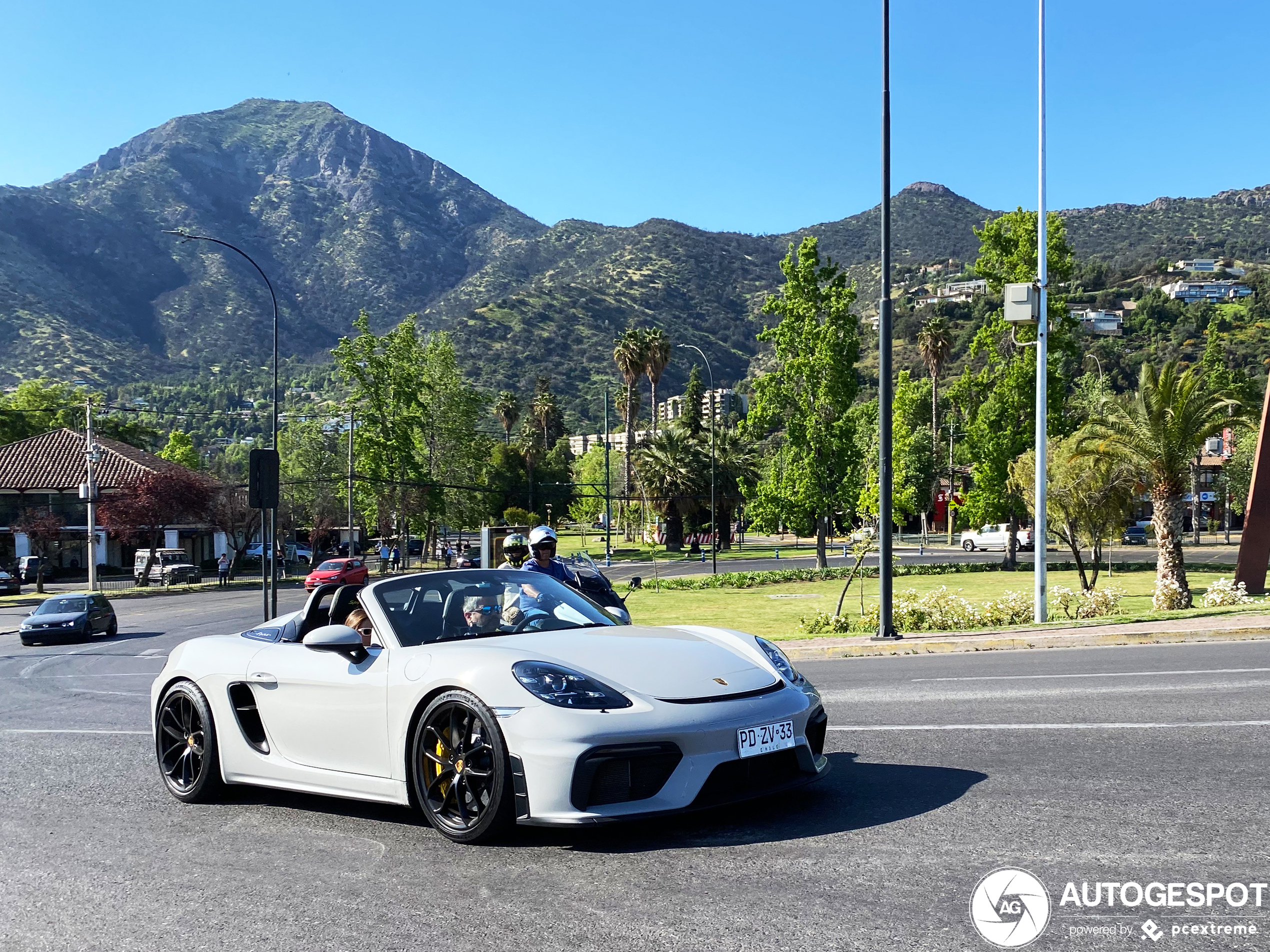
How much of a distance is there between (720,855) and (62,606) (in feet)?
104

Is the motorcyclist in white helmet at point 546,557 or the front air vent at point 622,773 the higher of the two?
the motorcyclist in white helmet at point 546,557

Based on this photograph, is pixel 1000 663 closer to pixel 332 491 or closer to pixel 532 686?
pixel 532 686

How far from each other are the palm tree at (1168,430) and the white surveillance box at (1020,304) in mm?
7676

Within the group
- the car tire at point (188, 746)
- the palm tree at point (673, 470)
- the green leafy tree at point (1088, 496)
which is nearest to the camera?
the car tire at point (188, 746)

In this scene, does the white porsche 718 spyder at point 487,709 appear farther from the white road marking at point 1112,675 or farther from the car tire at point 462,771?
the white road marking at point 1112,675

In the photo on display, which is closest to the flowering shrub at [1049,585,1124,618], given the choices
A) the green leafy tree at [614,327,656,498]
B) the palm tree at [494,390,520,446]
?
the green leafy tree at [614,327,656,498]

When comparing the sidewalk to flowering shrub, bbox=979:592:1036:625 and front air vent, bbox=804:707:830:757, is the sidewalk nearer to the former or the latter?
flowering shrub, bbox=979:592:1036:625

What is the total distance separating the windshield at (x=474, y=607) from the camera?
6152 mm

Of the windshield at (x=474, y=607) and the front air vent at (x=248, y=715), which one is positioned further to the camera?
the front air vent at (x=248, y=715)

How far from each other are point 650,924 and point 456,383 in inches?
2896

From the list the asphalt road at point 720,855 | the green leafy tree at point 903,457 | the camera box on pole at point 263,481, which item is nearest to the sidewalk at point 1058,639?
the asphalt road at point 720,855

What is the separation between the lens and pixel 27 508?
228ft

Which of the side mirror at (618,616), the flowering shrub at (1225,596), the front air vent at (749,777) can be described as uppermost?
the side mirror at (618,616)

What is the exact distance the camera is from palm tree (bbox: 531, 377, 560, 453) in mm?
116312
